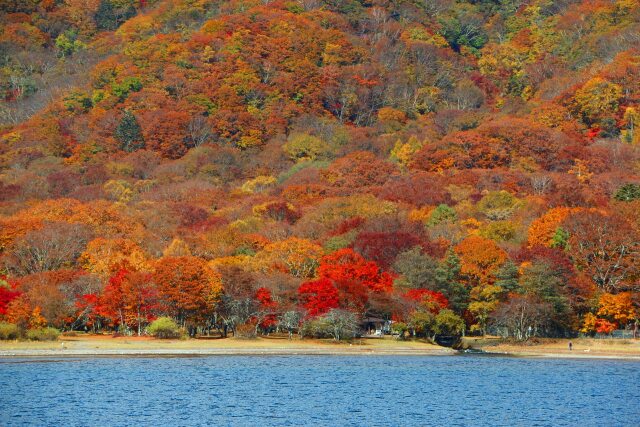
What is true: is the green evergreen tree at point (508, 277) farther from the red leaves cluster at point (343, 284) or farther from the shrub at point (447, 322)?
the red leaves cluster at point (343, 284)

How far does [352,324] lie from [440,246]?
2835 cm

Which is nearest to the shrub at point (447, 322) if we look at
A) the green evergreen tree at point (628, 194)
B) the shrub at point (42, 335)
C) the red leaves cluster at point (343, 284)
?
the red leaves cluster at point (343, 284)

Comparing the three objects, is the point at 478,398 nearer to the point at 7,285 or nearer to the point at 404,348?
the point at 404,348

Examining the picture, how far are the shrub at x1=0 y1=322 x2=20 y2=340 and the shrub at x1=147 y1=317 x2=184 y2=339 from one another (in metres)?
10.8

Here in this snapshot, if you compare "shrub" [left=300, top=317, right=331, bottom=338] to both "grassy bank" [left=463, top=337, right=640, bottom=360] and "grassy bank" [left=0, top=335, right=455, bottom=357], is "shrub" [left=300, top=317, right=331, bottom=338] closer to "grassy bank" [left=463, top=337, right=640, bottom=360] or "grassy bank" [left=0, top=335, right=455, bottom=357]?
"grassy bank" [left=0, top=335, right=455, bottom=357]

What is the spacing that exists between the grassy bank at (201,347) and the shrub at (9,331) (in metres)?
0.83

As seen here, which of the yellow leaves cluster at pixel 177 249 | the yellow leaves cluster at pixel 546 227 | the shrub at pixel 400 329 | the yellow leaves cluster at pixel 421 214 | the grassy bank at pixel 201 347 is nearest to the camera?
the grassy bank at pixel 201 347

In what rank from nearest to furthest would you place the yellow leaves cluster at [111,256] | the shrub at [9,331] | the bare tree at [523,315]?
the shrub at [9,331] → the bare tree at [523,315] → the yellow leaves cluster at [111,256]

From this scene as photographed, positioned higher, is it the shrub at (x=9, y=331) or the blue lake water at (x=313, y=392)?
the shrub at (x=9, y=331)

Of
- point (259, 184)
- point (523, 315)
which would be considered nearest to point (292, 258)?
point (523, 315)

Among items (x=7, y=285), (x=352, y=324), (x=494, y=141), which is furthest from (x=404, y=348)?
(x=494, y=141)

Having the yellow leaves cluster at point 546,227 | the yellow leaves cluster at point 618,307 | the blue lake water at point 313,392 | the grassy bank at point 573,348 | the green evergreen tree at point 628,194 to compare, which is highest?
the green evergreen tree at point 628,194

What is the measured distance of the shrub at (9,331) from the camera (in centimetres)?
9156

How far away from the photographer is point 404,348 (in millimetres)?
98875
